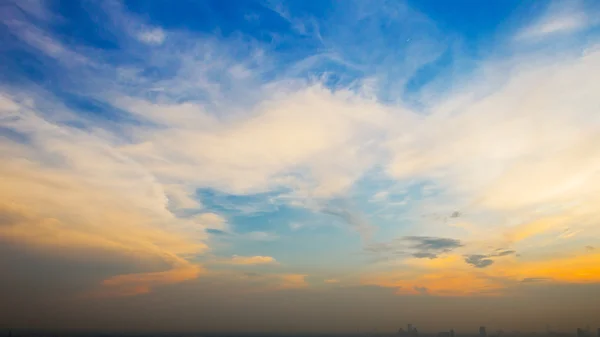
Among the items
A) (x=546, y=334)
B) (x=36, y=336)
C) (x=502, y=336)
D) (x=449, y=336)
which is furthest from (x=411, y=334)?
(x=36, y=336)

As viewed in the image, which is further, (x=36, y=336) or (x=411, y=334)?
(x=411, y=334)

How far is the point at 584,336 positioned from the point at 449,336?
114 metres

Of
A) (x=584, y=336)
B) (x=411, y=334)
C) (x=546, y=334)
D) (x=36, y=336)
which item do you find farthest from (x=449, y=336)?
(x=36, y=336)

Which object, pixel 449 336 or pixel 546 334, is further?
pixel 449 336

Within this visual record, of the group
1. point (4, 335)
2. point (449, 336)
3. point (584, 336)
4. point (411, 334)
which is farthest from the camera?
point (449, 336)

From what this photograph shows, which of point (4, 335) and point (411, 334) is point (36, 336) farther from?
point (411, 334)

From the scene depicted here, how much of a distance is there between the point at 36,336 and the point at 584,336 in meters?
170

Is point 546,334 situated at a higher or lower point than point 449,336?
higher

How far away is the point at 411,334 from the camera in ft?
575

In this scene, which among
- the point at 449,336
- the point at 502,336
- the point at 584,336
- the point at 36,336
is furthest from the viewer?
the point at 449,336

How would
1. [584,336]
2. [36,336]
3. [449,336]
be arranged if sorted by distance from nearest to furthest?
1. [584,336]
2. [36,336]
3. [449,336]

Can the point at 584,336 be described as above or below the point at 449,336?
above

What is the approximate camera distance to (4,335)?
376ft

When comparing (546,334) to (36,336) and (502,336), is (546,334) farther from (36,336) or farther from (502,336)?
(36,336)
